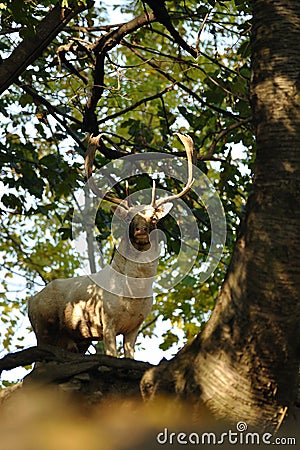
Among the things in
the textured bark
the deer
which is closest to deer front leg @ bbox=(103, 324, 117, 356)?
the deer

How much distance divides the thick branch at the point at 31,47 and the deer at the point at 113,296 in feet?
3.38

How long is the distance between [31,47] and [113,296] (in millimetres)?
2325

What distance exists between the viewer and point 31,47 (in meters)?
7.02

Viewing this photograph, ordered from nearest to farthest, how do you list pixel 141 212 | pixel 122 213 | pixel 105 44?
pixel 141 212, pixel 122 213, pixel 105 44

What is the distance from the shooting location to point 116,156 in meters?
7.73

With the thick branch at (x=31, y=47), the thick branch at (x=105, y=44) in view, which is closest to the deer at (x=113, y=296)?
the thick branch at (x=105, y=44)

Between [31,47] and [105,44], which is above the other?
[31,47]

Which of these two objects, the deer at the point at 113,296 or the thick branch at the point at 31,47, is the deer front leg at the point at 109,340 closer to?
the deer at the point at 113,296

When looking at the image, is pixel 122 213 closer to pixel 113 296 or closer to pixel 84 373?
pixel 113 296

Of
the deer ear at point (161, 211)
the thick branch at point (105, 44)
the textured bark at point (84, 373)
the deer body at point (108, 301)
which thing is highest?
the thick branch at point (105, 44)

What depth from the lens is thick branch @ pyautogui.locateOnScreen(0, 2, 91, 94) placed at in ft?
22.9

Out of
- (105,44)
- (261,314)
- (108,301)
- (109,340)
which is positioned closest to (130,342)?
(109,340)

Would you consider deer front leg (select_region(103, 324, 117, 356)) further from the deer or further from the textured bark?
the textured bark

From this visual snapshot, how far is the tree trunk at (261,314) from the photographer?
369 centimetres
